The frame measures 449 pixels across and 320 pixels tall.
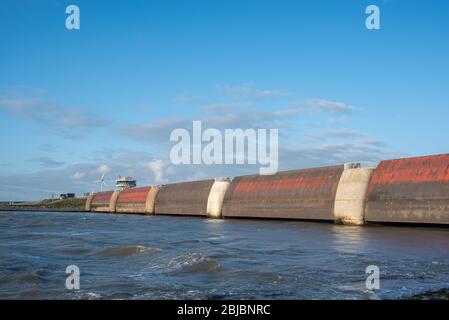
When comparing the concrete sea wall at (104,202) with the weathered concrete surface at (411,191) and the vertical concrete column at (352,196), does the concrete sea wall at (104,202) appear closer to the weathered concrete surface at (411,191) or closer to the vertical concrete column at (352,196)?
the vertical concrete column at (352,196)

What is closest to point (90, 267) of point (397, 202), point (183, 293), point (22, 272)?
point (22, 272)

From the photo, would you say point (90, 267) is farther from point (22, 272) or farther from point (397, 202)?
point (397, 202)

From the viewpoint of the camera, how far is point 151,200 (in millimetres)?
62719

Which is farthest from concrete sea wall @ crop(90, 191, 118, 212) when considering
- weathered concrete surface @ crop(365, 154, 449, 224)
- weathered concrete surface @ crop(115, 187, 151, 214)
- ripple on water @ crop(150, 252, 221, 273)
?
ripple on water @ crop(150, 252, 221, 273)

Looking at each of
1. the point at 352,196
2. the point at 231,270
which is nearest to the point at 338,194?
the point at 352,196

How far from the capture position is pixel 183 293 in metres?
8.23

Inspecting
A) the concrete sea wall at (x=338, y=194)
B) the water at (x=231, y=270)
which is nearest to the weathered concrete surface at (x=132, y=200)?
the concrete sea wall at (x=338, y=194)

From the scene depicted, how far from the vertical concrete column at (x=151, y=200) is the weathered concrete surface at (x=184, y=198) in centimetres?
116

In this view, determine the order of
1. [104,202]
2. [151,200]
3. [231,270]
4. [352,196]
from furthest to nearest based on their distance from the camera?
[104,202], [151,200], [352,196], [231,270]

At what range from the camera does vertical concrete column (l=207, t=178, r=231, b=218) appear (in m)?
45.9

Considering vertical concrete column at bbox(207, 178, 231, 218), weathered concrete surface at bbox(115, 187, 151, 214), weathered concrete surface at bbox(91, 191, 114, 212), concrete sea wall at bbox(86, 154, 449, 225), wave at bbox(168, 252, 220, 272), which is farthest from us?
weathered concrete surface at bbox(91, 191, 114, 212)

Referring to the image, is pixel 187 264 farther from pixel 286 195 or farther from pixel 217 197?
pixel 217 197

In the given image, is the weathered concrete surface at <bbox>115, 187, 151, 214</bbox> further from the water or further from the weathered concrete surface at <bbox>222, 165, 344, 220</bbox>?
the water

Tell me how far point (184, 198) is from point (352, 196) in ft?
93.9
